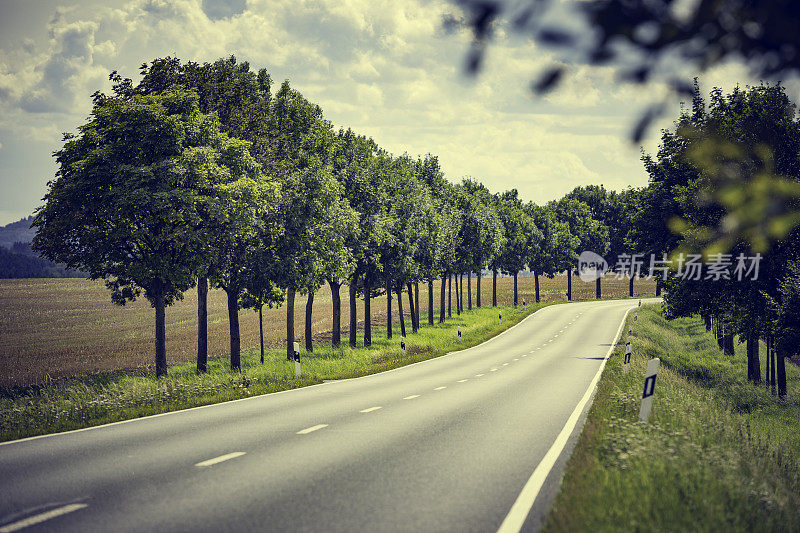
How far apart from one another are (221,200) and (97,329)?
42.9 m

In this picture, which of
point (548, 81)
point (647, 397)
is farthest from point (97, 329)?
point (548, 81)

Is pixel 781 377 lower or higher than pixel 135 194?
lower

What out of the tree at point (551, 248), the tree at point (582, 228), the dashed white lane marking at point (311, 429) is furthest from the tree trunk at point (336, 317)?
the tree at point (582, 228)

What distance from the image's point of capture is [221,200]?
2056cm

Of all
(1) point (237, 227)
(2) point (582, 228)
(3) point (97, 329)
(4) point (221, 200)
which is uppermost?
(2) point (582, 228)

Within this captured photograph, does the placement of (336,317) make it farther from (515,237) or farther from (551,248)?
(551,248)

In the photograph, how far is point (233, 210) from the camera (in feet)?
67.5

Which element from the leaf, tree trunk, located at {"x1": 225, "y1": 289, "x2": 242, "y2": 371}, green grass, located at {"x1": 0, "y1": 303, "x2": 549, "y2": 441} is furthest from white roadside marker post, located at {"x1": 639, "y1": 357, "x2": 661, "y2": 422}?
tree trunk, located at {"x1": 225, "y1": 289, "x2": 242, "y2": 371}

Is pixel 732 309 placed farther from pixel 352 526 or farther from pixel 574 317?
pixel 574 317

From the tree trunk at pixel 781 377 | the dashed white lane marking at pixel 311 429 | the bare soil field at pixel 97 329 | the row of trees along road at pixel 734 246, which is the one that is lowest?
the bare soil field at pixel 97 329

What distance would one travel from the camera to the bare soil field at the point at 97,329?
33.1 meters

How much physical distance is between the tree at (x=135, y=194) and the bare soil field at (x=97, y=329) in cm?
503

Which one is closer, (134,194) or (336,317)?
(134,194)

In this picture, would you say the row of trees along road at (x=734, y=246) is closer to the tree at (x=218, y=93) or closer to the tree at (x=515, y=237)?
the tree at (x=218, y=93)
